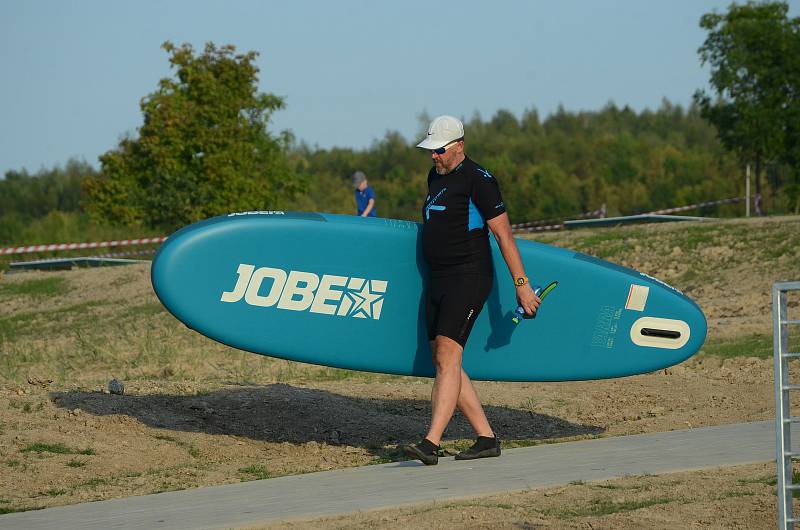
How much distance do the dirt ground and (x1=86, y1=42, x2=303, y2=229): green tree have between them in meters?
21.3

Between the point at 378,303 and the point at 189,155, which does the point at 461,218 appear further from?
the point at 189,155

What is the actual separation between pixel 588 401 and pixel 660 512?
4.06m

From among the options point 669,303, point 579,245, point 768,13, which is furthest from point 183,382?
point 768,13

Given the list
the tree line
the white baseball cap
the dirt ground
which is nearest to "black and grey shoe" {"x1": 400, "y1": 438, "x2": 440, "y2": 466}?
the dirt ground

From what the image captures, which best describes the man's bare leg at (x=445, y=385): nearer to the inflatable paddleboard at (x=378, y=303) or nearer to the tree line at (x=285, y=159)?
the inflatable paddleboard at (x=378, y=303)

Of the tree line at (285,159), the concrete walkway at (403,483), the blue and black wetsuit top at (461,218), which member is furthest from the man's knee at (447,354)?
the tree line at (285,159)

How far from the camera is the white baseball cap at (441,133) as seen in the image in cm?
647

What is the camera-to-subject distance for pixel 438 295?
6582 mm

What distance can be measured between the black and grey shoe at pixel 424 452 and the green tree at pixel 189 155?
28.1m

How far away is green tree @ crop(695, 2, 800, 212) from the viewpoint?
30484mm

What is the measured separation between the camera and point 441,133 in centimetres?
648

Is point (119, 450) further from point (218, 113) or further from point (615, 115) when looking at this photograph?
point (615, 115)

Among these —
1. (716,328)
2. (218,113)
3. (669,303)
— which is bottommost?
(716,328)

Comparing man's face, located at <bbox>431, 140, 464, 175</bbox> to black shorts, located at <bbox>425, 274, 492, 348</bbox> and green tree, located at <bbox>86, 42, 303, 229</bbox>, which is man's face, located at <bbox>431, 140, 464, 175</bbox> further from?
green tree, located at <bbox>86, 42, 303, 229</bbox>
